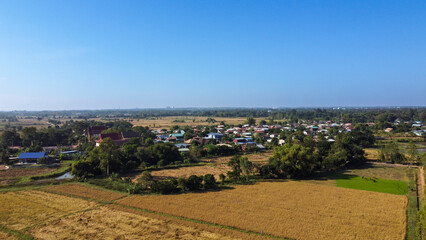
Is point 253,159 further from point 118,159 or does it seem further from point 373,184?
point 118,159

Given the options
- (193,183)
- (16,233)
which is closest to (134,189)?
(193,183)

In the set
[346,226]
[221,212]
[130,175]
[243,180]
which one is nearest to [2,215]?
[130,175]

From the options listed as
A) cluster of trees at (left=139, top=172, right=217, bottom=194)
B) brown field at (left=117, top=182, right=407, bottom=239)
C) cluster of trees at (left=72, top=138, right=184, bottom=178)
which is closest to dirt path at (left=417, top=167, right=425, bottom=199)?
brown field at (left=117, top=182, right=407, bottom=239)

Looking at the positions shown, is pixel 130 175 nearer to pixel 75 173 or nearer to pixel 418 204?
pixel 75 173

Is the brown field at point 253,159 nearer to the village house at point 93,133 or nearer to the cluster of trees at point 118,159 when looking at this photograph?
the cluster of trees at point 118,159

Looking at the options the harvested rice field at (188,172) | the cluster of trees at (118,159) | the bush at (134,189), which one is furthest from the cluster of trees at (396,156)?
the bush at (134,189)

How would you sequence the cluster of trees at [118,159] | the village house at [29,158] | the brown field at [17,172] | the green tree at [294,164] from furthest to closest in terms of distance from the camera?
the village house at [29,158] → the cluster of trees at [118,159] → the green tree at [294,164] → the brown field at [17,172]
